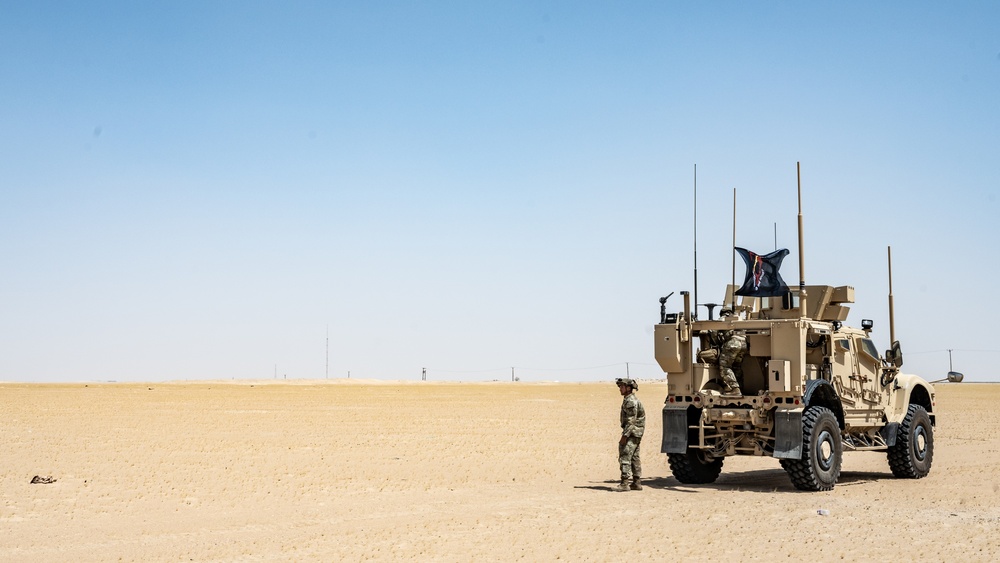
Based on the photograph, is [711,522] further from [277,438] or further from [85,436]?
[85,436]

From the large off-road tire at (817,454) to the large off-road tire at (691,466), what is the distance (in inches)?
63.1

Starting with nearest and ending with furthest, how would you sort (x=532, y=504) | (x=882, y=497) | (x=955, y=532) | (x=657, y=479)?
(x=955, y=532)
(x=532, y=504)
(x=882, y=497)
(x=657, y=479)

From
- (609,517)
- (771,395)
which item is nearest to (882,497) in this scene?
(771,395)

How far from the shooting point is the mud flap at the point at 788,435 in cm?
1531

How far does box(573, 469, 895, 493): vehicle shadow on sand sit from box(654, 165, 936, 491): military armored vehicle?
1.17ft

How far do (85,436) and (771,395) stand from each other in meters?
20.0

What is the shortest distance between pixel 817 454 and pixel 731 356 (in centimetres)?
203

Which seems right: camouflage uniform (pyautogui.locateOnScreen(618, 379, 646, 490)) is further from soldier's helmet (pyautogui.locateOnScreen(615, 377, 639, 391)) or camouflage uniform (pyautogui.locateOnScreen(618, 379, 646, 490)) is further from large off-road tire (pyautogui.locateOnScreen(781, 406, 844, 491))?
large off-road tire (pyautogui.locateOnScreen(781, 406, 844, 491))

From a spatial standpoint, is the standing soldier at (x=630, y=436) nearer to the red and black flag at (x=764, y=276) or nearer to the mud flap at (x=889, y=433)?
the red and black flag at (x=764, y=276)

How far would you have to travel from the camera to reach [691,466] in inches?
658

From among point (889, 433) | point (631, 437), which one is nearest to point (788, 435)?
point (631, 437)

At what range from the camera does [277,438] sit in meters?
28.4

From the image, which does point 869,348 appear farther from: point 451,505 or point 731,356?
point 451,505

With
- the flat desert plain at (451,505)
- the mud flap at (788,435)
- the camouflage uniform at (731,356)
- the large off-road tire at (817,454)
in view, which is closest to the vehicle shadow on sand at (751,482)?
the flat desert plain at (451,505)
